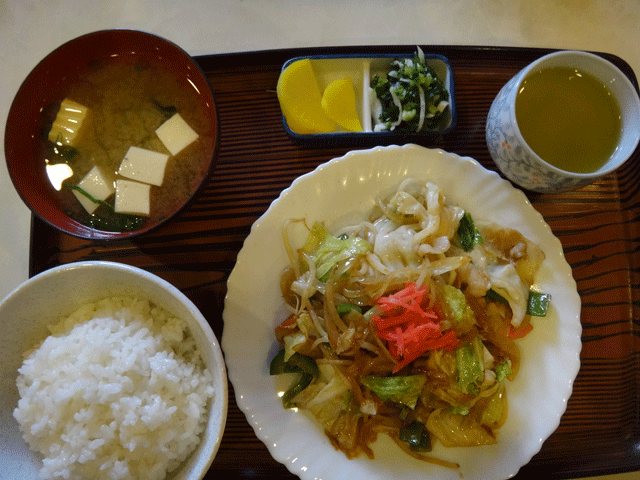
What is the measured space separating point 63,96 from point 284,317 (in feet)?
3.94

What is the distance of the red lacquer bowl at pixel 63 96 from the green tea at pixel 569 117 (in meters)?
1.23

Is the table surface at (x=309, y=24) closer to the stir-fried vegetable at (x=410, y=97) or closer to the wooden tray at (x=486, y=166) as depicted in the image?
the wooden tray at (x=486, y=166)

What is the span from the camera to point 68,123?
1515mm

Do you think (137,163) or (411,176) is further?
(411,176)

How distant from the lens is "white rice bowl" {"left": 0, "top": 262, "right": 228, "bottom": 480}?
1197 millimetres

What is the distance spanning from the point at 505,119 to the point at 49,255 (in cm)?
195

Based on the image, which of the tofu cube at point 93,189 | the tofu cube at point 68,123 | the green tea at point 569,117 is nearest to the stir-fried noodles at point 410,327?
the green tea at point 569,117

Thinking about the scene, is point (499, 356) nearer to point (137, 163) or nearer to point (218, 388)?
point (218, 388)

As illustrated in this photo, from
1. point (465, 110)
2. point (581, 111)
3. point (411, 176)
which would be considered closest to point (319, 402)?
point (411, 176)

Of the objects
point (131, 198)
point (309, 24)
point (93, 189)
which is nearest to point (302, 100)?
point (309, 24)

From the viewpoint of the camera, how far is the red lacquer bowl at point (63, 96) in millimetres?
1414

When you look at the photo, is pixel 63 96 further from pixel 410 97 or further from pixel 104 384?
pixel 410 97

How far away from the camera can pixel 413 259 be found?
159 centimetres

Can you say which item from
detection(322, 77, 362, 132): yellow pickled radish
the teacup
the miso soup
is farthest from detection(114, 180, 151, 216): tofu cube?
the teacup
